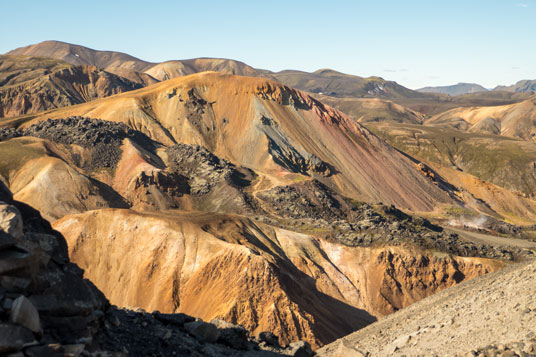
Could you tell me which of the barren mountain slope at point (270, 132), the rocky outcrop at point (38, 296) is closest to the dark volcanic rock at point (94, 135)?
the barren mountain slope at point (270, 132)

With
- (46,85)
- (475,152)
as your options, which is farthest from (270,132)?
(475,152)

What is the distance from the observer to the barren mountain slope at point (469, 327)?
16.3 metres

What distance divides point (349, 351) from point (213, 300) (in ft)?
62.0

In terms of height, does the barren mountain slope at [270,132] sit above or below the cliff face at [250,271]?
above

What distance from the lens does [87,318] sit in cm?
1370

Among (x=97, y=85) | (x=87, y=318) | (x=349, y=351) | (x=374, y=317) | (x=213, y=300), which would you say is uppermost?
(x=97, y=85)

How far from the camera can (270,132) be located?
89.8 meters

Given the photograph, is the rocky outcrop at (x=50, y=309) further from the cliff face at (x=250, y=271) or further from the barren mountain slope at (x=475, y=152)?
the barren mountain slope at (x=475, y=152)

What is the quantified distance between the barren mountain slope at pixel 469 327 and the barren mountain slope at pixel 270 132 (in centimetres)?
5698

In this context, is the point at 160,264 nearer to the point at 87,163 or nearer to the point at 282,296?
the point at 282,296

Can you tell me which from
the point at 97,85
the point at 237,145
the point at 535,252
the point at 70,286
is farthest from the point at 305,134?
the point at 97,85

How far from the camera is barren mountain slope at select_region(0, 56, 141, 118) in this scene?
13225 cm

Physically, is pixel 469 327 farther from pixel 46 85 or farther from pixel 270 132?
pixel 46 85

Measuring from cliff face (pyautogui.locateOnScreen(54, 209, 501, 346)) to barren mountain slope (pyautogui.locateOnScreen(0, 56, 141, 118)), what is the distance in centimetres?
9795
